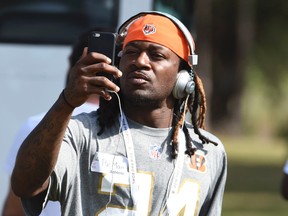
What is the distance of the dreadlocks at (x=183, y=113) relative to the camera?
Answer: 554 cm

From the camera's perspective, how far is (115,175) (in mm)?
5344

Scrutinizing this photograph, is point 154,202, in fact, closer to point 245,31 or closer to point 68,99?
point 68,99

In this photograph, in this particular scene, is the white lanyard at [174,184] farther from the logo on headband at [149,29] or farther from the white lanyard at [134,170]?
the logo on headband at [149,29]

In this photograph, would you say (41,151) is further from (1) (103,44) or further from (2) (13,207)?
(2) (13,207)

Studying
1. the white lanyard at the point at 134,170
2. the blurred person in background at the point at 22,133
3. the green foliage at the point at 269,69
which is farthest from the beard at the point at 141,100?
the green foliage at the point at 269,69

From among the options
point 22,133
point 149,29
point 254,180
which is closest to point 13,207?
point 22,133

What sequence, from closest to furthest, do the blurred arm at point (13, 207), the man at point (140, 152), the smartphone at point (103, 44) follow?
the smartphone at point (103, 44) → the man at point (140, 152) → the blurred arm at point (13, 207)

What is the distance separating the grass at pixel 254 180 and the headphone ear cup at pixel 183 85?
10562 millimetres

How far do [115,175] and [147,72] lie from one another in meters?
0.51

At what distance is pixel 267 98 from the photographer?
4128cm

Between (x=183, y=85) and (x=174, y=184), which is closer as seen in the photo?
(x=174, y=184)

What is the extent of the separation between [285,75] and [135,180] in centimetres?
3547

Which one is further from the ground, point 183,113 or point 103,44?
point 103,44

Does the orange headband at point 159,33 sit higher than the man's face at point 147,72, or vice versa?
the orange headband at point 159,33
